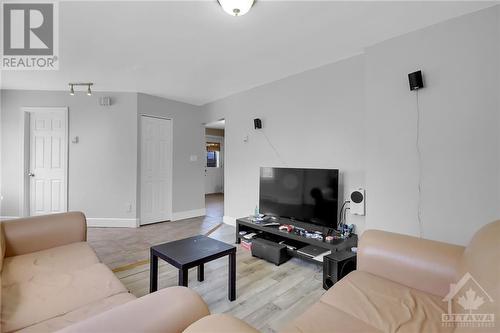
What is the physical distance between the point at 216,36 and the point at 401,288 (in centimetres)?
250

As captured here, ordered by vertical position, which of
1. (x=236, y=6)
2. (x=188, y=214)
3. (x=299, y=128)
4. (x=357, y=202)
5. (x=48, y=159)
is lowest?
(x=188, y=214)

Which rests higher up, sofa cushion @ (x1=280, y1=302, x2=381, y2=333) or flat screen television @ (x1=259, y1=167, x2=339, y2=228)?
flat screen television @ (x1=259, y1=167, x2=339, y2=228)

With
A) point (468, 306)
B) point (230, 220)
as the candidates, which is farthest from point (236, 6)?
point (230, 220)

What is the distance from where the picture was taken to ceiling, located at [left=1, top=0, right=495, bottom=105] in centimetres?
193

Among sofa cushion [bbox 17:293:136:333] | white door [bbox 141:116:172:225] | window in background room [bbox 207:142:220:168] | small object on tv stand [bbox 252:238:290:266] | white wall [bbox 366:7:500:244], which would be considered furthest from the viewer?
window in background room [bbox 207:142:220:168]

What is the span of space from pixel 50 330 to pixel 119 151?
3.67 m

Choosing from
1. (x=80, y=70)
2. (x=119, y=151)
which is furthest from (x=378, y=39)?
→ (x=119, y=151)

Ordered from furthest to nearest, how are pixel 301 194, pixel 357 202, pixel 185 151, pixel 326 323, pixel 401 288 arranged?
1. pixel 185 151
2. pixel 301 194
3. pixel 357 202
4. pixel 401 288
5. pixel 326 323

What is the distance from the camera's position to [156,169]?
4.62 m

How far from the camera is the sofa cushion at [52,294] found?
1140 millimetres

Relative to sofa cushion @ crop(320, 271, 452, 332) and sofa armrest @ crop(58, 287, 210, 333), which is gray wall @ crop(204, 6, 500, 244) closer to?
sofa cushion @ crop(320, 271, 452, 332)

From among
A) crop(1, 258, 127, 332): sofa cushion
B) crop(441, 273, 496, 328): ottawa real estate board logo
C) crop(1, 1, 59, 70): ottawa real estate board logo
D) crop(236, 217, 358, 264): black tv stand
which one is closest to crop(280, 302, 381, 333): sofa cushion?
crop(441, 273, 496, 328): ottawa real estate board logo

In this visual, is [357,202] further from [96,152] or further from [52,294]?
[96,152]

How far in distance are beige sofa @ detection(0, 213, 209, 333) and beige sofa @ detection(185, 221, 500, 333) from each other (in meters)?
0.16
